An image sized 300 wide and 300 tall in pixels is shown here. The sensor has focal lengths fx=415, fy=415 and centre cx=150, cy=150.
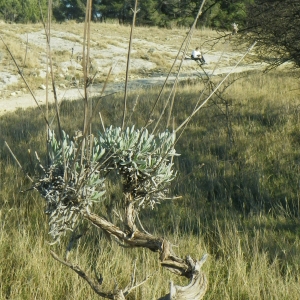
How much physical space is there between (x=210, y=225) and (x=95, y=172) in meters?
1.73

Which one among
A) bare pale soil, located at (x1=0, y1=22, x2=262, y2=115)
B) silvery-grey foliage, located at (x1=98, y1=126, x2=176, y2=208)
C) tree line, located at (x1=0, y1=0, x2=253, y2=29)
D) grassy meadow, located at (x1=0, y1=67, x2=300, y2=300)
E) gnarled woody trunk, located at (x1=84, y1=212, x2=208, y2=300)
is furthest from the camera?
bare pale soil, located at (x1=0, y1=22, x2=262, y2=115)

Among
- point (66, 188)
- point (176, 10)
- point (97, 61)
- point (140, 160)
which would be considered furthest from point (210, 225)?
point (97, 61)

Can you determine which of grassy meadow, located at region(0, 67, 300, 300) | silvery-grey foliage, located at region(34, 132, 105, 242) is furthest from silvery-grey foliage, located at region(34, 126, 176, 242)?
grassy meadow, located at region(0, 67, 300, 300)

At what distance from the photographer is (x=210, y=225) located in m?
2.91

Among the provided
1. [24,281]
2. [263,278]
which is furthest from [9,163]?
[263,278]

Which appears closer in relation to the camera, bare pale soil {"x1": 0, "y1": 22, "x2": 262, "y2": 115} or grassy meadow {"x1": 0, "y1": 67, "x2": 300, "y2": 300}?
grassy meadow {"x1": 0, "y1": 67, "x2": 300, "y2": 300}

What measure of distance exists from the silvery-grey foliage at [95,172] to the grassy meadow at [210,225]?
10 centimetres

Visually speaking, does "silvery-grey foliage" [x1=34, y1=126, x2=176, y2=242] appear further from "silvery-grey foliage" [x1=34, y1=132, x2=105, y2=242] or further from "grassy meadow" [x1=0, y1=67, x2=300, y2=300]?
"grassy meadow" [x1=0, y1=67, x2=300, y2=300]

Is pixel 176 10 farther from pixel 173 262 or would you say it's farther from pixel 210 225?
pixel 173 262

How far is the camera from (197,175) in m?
3.88

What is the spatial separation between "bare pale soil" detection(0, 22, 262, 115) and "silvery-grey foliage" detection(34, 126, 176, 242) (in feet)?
25.9

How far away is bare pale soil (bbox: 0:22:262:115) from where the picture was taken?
41.0 feet

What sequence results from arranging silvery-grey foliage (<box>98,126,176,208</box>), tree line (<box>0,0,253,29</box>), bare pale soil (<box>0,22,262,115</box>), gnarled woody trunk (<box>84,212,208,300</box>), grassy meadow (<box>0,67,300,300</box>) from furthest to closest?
bare pale soil (<box>0,22,262,115</box>) < tree line (<box>0,0,253,29</box>) < grassy meadow (<box>0,67,300,300</box>) < silvery-grey foliage (<box>98,126,176,208</box>) < gnarled woody trunk (<box>84,212,208,300</box>)

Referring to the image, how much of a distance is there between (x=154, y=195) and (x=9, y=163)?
305 centimetres
